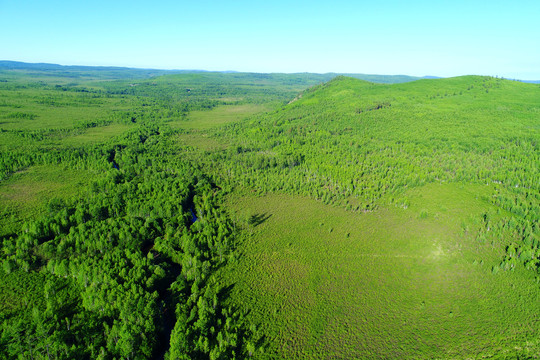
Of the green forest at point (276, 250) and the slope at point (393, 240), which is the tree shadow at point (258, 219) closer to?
the slope at point (393, 240)

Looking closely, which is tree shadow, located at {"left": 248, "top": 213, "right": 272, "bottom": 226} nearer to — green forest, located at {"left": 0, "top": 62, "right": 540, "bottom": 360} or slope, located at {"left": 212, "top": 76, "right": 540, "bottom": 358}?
slope, located at {"left": 212, "top": 76, "right": 540, "bottom": 358}

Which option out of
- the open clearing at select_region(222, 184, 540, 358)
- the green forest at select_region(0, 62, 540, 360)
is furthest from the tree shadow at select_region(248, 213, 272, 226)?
the green forest at select_region(0, 62, 540, 360)

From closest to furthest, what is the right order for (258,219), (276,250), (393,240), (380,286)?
(380,286) < (276,250) < (393,240) < (258,219)

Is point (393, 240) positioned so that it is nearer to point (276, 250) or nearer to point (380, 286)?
point (380, 286)

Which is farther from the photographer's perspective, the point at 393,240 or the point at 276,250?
the point at 393,240

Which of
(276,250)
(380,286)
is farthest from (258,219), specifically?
(380,286)

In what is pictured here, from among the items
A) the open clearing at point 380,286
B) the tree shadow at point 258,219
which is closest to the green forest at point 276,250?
the open clearing at point 380,286

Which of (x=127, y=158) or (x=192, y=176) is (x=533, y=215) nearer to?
(x=192, y=176)
